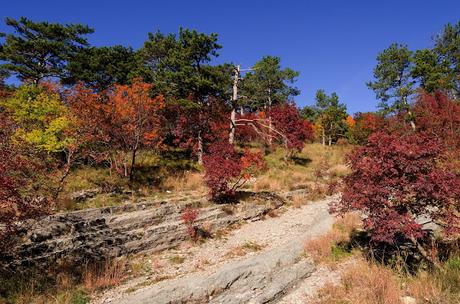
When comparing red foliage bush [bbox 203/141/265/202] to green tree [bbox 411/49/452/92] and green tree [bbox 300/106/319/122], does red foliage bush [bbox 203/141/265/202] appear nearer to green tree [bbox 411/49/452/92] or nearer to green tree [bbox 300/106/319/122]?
green tree [bbox 411/49/452/92]

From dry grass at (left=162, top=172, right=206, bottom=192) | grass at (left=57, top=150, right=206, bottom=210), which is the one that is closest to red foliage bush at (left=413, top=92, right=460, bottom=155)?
dry grass at (left=162, top=172, right=206, bottom=192)

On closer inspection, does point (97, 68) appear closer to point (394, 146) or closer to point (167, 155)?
point (167, 155)

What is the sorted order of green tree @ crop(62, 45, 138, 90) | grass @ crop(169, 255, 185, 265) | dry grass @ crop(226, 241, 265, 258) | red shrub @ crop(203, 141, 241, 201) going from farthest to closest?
green tree @ crop(62, 45, 138, 90) < red shrub @ crop(203, 141, 241, 201) < dry grass @ crop(226, 241, 265, 258) < grass @ crop(169, 255, 185, 265)

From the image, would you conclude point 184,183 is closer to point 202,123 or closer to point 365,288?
point 202,123

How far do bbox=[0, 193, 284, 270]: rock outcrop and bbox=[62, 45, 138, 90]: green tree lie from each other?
16.0 m

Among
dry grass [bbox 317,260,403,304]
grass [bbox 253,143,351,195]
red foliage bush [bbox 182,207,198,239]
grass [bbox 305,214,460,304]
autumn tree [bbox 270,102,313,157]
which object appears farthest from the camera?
autumn tree [bbox 270,102,313,157]

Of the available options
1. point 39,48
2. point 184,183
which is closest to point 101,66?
point 39,48

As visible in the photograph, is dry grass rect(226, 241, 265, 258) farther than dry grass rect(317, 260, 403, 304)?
Yes

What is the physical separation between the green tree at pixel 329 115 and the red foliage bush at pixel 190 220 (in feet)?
105

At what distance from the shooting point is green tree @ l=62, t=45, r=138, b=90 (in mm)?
25359

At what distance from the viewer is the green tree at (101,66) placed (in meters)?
25.4

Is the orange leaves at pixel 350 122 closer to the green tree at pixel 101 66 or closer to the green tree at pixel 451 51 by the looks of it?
the green tree at pixel 451 51

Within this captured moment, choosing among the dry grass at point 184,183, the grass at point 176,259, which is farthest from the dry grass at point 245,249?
the dry grass at point 184,183

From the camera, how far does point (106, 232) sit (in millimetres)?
11414
